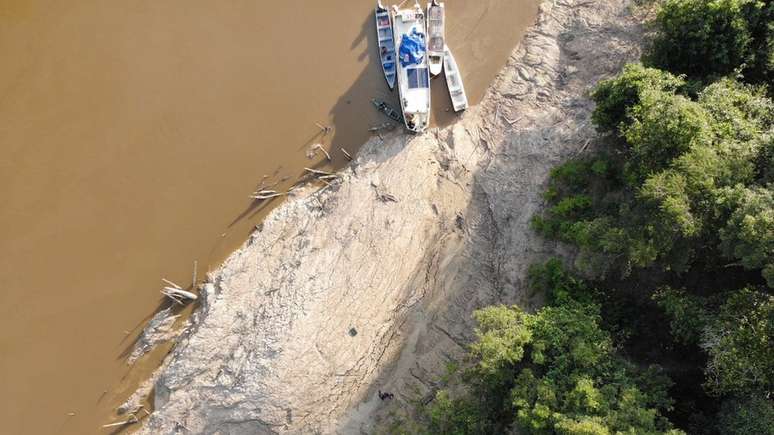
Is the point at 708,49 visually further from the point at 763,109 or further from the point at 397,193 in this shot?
the point at 397,193

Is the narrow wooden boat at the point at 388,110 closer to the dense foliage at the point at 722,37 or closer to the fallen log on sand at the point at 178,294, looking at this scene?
the dense foliage at the point at 722,37

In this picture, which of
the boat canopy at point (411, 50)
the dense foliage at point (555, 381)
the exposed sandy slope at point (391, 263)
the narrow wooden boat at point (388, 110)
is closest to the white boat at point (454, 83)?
the exposed sandy slope at point (391, 263)

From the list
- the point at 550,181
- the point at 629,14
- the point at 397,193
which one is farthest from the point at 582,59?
the point at 397,193

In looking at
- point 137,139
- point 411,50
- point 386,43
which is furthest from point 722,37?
point 137,139

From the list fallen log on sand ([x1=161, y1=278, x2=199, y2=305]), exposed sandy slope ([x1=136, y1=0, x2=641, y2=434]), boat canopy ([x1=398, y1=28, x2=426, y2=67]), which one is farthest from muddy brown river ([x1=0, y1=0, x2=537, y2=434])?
exposed sandy slope ([x1=136, y1=0, x2=641, y2=434])

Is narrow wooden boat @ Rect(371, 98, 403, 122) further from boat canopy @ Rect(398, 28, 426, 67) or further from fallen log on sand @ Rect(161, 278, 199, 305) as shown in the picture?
fallen log on sand @ Rect(161, 278, 199, 305)
